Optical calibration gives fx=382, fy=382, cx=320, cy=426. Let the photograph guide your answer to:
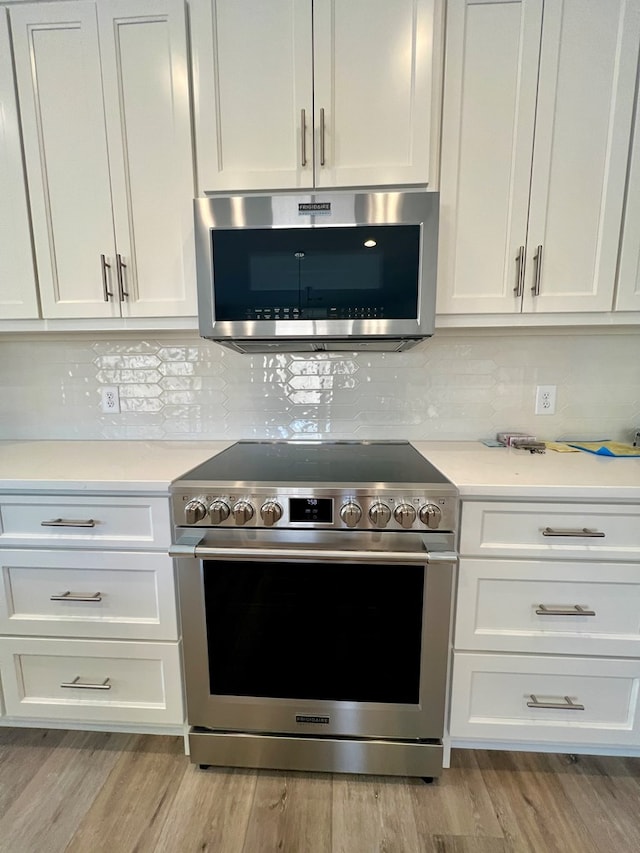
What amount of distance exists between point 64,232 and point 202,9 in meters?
0.88

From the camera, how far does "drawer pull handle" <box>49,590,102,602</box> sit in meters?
1.26

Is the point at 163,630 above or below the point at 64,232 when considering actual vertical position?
below

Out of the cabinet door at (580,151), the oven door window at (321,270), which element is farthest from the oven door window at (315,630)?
the cabinet door at (580,151)

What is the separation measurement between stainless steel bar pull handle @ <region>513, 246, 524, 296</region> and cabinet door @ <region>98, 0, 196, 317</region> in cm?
119

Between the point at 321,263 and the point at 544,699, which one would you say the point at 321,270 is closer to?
the point at 321,263

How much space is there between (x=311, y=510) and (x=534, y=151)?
1.42 metres

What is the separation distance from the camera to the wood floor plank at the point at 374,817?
108 cm

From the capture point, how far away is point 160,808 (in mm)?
1177

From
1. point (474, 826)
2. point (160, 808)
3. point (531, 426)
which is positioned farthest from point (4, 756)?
point (531, 426)

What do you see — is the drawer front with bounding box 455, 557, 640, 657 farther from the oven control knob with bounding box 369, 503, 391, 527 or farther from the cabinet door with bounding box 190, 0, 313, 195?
the cabinet door with bounding box 190, 0, 313, 195

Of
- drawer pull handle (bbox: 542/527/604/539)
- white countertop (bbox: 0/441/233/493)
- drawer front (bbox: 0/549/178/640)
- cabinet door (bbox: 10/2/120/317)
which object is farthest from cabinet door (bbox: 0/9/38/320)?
drawer pull handle (bbox: 542/527/604/539)

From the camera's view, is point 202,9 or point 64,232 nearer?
point 202,9

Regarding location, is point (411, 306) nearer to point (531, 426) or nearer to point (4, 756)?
point (531, 426)

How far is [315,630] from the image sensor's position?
1198 millimetres
